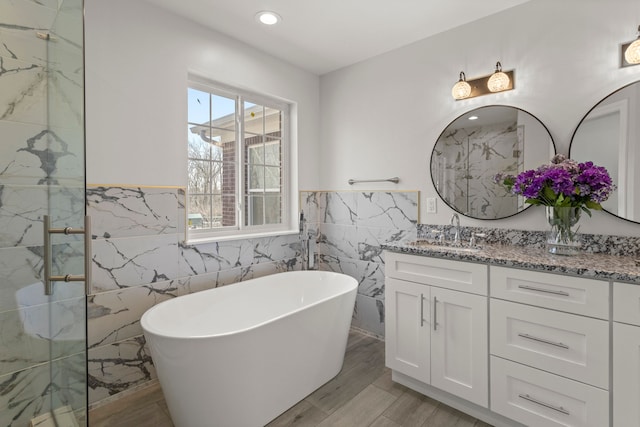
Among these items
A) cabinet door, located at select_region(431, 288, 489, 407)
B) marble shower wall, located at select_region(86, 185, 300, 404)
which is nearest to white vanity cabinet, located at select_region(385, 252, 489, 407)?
cabinet door, located at select_region(431, 288, 489, 407)

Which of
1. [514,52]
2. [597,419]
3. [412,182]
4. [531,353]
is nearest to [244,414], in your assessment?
[531,353]

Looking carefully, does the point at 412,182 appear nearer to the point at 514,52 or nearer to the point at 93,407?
the point at 514,52

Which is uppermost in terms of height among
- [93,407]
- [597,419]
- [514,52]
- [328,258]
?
[514,52]

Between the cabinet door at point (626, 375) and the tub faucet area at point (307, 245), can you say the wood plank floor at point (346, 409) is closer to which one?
the cabinet door at point (626, 375)

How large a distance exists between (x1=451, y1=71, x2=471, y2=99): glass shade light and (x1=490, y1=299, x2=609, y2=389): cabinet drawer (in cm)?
148

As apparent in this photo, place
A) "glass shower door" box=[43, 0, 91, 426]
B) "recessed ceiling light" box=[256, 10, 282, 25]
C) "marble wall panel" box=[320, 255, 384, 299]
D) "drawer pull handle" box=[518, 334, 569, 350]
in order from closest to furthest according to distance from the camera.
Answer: "glass shower door" box=[43, 0, 91, 426] → "drawer pull handle" box=[518, 334, 569, 350] → "recessed ceiling light" box=[256, 10, 282, 25] → "marble wall panel" box=[320, 255, 384, 299]

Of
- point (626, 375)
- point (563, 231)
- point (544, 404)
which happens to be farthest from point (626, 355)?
point (563, 231)

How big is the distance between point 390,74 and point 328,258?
6.09 feet

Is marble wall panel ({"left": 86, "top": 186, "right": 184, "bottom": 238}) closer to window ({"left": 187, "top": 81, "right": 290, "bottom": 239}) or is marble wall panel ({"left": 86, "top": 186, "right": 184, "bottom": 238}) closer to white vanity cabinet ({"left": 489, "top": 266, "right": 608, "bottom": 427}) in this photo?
window ({"left": 187, "top": 81, "right": 290, "bottom": 239})

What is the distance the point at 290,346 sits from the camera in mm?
1916

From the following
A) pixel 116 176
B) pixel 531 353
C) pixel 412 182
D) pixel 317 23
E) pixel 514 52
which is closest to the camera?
pixel 531 353

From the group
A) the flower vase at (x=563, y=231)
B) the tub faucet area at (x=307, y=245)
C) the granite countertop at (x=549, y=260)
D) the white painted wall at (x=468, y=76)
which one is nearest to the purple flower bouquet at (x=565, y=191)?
the flower vase at (x=563, y=231)

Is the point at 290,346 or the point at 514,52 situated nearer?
the point at 290,346

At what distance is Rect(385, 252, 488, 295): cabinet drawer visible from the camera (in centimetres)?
184
